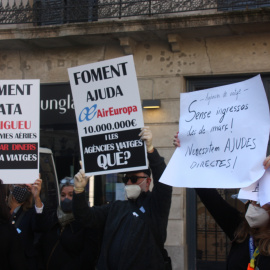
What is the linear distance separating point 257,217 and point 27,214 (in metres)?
2.60

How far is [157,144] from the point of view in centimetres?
845

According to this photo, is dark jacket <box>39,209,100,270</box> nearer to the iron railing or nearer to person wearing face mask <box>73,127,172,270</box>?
person wearing face mask <box>73,127,172,270</box>

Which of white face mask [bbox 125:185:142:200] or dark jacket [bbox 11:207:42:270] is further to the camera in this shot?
dark jacket [bbox 11:207:42:270]

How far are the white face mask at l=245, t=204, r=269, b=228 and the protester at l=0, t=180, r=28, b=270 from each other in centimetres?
182

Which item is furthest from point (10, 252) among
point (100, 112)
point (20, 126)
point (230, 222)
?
point (230, 222)

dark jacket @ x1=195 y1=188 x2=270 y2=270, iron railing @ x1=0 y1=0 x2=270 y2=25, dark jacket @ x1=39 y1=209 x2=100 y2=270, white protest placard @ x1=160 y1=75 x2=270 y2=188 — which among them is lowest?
dark jacket @ x1=39 y1=209 x2=100 y2=270

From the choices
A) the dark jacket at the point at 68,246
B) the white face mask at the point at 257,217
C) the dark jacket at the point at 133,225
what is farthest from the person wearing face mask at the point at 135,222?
the white face mask at the point at 257,217

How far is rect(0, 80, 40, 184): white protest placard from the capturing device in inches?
195

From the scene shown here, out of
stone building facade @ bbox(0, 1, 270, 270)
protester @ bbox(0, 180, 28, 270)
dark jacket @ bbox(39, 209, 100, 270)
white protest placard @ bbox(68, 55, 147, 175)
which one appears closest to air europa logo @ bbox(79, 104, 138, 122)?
white protest placard @ bbox(68, 55, 147, 175)

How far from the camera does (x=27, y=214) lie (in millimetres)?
4855

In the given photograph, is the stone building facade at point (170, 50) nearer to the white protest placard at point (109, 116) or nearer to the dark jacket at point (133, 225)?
the white protest placard at point (109, 116)

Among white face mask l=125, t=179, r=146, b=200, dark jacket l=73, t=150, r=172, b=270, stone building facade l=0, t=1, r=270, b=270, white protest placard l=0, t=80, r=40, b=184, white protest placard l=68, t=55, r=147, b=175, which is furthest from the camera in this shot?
stone building facade l=0, t=1, r=270, b=270

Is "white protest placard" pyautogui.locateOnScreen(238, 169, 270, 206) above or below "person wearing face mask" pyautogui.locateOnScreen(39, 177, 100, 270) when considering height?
above

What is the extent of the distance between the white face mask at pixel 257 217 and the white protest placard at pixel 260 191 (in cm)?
10
